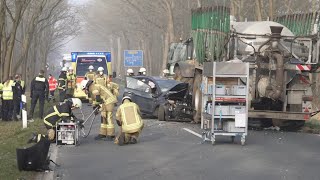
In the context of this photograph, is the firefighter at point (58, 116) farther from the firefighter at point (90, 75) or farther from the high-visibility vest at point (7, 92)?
the high-visibility vest at point (7, 92)

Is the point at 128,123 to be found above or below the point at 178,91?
below

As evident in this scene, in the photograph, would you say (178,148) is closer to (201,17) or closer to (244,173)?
(244,173)

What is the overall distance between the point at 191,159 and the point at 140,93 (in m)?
9.25

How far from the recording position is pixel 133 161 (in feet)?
36.5

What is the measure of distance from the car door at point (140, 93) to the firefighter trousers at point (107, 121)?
5.43 meters

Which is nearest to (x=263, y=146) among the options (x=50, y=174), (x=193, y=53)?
(x=50, y=174)

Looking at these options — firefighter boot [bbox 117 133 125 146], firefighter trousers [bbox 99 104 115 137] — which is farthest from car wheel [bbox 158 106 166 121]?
firefighter boot [bbox 117 133 125 146]

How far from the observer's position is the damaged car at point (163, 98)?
18.8 m

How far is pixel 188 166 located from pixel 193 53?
943 centimetres

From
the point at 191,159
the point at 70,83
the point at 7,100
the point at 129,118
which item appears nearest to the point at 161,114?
the point at 7,100

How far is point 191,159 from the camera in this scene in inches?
445

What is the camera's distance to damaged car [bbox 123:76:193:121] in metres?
18.8

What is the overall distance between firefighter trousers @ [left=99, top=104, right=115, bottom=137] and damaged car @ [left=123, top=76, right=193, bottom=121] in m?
4.70

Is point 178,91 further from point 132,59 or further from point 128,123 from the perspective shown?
point 132,59
